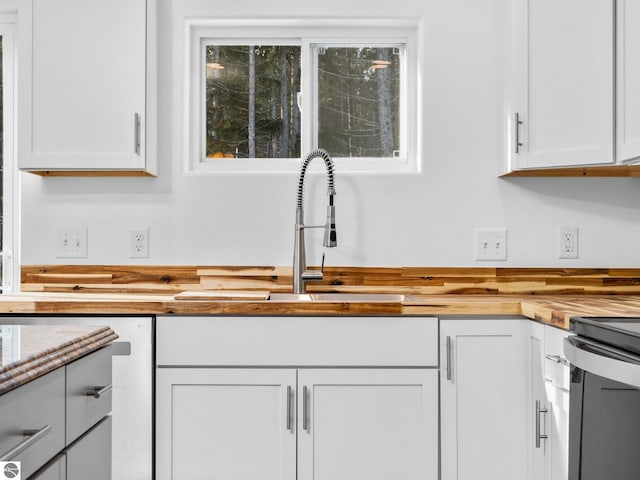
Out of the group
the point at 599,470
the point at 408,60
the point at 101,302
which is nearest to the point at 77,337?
the point at 101,302

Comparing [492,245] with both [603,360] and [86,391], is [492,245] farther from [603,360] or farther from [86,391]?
[86,391]

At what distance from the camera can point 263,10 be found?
251cm

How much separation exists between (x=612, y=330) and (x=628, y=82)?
923 millimetres

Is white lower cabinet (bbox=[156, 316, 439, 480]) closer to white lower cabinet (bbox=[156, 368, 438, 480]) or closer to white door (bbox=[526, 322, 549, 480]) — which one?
white lower cabinet (bbox=[156, 368, 438, 480])

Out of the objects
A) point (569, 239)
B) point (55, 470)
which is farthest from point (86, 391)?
point (569, 239)

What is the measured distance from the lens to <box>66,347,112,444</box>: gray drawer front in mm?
1052

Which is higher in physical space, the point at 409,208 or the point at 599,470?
the point at 409,208

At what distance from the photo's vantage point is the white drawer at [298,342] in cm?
199

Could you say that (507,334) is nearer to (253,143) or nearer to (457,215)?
(457,215)

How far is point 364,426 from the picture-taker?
6.50 feet

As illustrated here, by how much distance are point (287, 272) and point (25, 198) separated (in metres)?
Answer: 1.15

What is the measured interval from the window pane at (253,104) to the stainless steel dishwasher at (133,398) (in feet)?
3.11

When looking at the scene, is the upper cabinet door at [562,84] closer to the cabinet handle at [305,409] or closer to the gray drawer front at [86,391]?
the cabinet handle at [305,409]

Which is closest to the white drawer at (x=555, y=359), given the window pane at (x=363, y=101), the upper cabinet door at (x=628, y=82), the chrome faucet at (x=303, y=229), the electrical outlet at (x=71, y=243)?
the upper cabinet door at (x=628, y=82)
